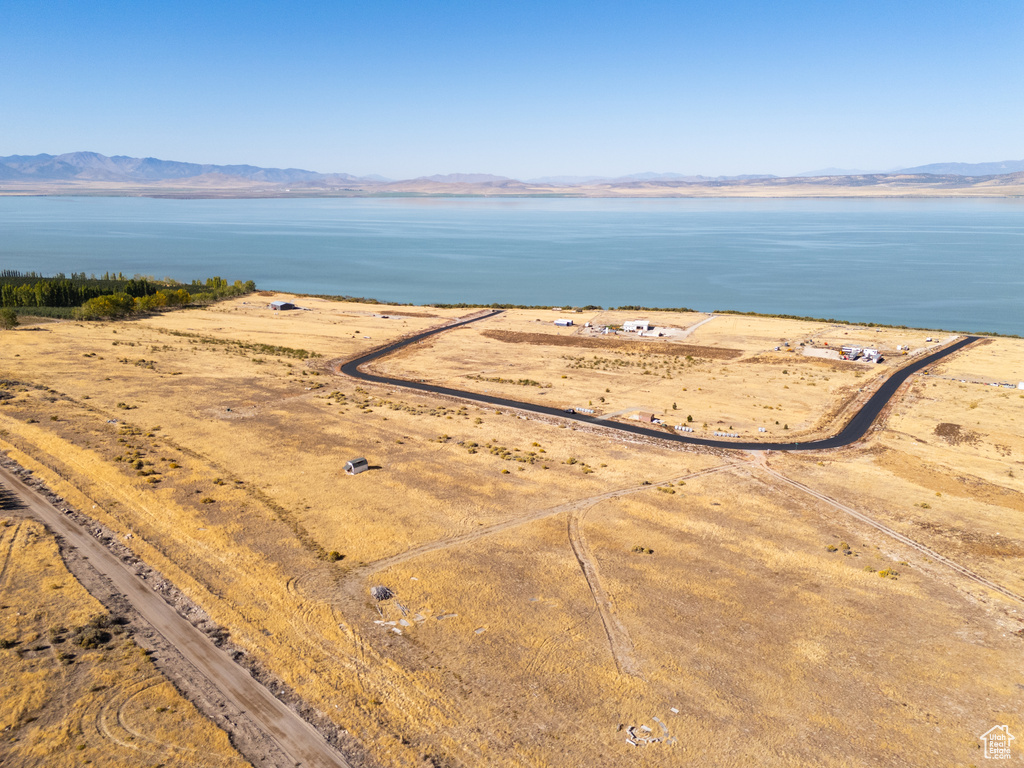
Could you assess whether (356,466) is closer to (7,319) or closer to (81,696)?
(81,696)

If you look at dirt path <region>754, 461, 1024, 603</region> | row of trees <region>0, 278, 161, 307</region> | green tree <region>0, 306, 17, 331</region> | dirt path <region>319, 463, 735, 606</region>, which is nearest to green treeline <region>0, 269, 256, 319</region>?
row of trees <region>0, 278, 161, 307</region>

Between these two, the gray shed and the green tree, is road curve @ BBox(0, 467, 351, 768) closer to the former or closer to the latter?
the gray shed

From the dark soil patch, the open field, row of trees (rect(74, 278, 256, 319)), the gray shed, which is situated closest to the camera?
the gray shed

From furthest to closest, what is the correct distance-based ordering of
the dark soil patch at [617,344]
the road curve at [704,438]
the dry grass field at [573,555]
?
the dark soil patch at [617,344]
the road curve at [704,438]
the dry grass field at [573,555]

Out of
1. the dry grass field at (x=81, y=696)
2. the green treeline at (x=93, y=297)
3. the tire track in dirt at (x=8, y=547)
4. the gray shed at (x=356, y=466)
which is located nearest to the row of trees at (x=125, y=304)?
the green treeline at (x=93, y=297)

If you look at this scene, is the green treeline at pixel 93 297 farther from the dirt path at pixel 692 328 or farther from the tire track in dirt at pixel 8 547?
the dirt path at pixel 692 328
